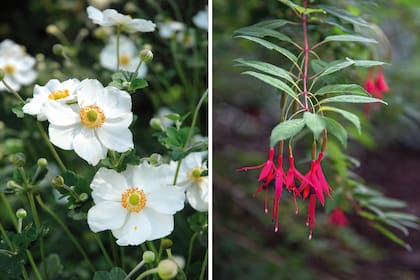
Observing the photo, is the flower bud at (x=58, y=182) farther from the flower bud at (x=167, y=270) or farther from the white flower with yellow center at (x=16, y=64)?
the white flower with yellow center at (x=16, y=64)

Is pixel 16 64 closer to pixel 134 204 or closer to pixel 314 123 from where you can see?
pixel 134 204

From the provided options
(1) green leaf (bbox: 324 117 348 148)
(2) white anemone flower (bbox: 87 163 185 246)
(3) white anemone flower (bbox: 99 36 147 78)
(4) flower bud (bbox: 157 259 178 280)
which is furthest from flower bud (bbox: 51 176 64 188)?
(3) white anemone flower (bbox: 99 36 147 78)

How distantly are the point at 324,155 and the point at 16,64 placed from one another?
0.56 m

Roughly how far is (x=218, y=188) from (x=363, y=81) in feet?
1.69

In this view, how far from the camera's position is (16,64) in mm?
1125

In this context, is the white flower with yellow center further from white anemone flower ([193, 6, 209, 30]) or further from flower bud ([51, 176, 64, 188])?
flower bud ([51, 176, 64, 188])

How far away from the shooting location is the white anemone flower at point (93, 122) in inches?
22.1

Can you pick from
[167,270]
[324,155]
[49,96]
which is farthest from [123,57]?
[167,270]

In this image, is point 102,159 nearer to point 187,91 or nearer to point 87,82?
point 87,82

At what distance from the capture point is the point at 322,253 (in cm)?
163

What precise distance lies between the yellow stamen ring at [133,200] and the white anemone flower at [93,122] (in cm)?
4

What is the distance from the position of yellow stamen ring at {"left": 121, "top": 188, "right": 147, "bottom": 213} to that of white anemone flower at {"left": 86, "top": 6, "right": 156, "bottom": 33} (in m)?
0.17

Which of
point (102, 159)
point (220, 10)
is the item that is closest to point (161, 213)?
point (102, 159)

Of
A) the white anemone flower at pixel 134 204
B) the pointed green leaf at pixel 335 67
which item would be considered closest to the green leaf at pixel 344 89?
the pointed green leaf at pixel 335 67
